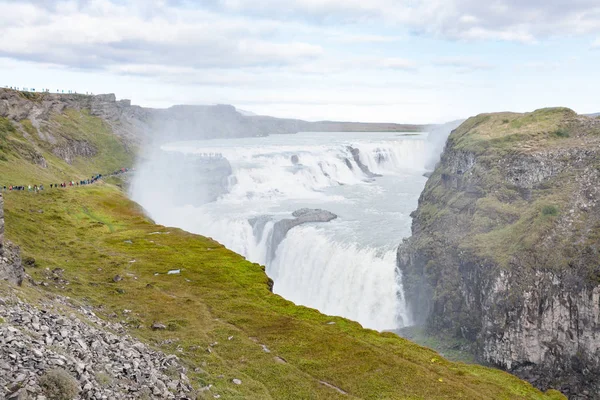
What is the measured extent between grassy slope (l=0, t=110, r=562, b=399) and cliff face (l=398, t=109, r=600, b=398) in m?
10.1

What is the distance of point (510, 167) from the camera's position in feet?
206

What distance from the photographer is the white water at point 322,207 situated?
208 ft

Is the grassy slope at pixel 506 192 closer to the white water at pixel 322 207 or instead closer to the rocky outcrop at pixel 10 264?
the white water at pixel 322 207

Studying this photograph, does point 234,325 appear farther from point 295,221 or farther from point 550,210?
point 295,221

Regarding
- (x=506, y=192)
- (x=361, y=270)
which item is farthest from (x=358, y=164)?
(x=506, y=192)

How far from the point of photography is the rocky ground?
15994 mm

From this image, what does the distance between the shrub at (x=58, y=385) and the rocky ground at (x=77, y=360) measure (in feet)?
0.46

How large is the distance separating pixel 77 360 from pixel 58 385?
2.85 m

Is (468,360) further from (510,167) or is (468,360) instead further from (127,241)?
(127,241)

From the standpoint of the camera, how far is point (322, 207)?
321 feet

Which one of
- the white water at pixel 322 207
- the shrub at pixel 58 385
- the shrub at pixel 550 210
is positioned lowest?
the white water at pixel 322 207

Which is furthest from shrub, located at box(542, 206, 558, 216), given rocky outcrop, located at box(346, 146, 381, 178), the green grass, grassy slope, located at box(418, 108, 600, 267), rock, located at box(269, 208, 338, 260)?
rocky outcrop, located at box(346, 146, 381, 178)

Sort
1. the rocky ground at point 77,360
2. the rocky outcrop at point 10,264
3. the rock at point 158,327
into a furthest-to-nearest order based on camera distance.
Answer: the rock at point 158,327, the rocky outcrop at point 10,264, the rocky ground at point 77,360

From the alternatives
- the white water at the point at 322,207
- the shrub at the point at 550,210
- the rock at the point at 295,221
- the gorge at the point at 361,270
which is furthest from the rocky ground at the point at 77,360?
the rock at the point at 295,221
